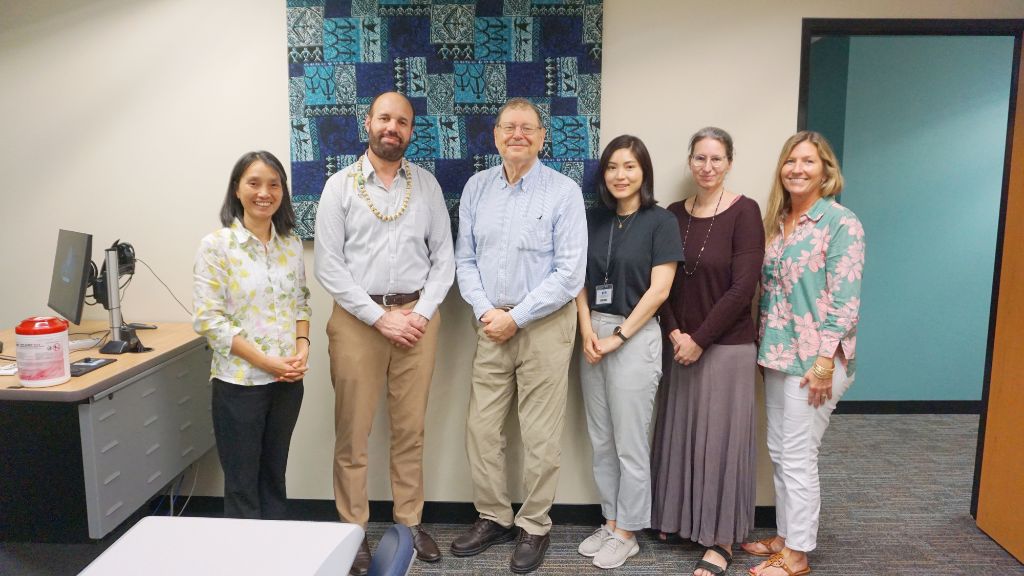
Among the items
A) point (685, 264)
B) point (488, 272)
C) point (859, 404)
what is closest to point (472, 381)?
point (488, 272)

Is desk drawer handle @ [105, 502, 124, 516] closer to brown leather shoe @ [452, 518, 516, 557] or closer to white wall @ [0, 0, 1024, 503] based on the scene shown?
white wall @ [0, 0, 1024, 503]

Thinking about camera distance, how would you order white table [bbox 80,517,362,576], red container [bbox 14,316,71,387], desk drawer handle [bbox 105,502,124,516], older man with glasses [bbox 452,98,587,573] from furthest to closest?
older man with glasses [bbox 452,98,587,573]
desk drawer handle [bbox 105,502,124,516]
red container [bbox 14,316,71,387]
white table [bbox 80,517,362,576]

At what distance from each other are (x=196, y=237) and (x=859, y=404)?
13.4 feet

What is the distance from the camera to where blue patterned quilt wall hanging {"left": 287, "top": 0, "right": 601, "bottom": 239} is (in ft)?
7.91

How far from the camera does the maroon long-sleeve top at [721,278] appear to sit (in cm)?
219

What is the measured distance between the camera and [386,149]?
7.09 ft

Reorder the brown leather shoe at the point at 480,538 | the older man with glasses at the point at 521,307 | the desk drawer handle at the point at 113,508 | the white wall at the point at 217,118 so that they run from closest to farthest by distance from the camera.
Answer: the desk drawer handle at the point at 113,508
the older man with glasses at the point at 521,307
the brown leather shoe at the point at 480,538
the white wall at the point at 217,118

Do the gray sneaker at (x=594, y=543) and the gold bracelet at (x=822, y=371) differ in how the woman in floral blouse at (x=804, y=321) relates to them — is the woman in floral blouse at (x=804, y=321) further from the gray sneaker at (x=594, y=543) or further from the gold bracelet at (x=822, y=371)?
the gray sneaker at (x=594, y=543)

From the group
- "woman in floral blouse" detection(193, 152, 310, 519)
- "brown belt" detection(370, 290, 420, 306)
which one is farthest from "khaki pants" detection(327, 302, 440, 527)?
"woman in floral blouse" detection(193, 152, 310, 519)

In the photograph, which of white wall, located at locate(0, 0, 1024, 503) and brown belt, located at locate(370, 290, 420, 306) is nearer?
brown belt, located at locate(370, 290, 420, 306)

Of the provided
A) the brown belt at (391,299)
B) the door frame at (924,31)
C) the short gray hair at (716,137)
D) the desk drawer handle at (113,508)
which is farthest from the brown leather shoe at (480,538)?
the door frame at (924,31)

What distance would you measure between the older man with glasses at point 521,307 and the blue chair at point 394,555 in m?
1.23

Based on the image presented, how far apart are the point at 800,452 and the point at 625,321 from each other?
81cm

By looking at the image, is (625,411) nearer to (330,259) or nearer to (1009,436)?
(330,259)
